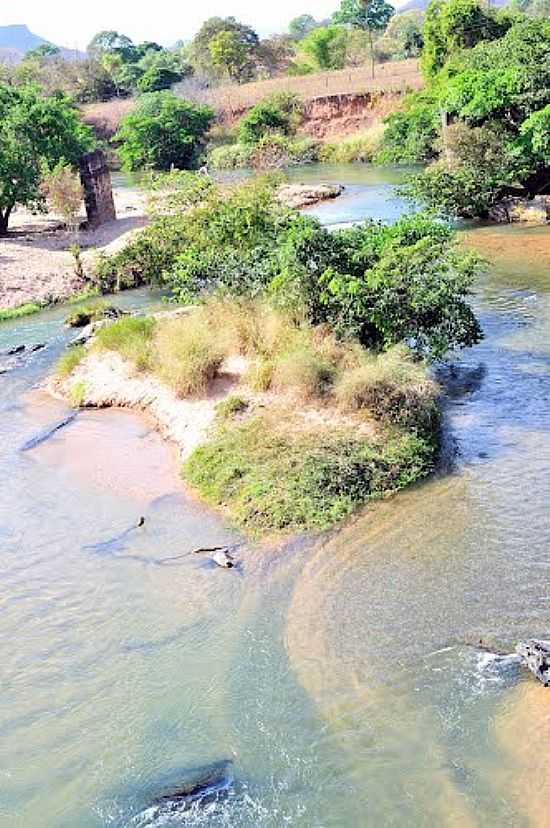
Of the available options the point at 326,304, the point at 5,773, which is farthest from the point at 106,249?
the point at 5,773

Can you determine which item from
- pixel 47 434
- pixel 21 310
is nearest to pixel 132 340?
pixel 47 434

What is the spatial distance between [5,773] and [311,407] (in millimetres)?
9088

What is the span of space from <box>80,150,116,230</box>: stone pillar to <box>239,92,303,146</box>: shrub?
24.2m

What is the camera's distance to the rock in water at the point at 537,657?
9.97 m

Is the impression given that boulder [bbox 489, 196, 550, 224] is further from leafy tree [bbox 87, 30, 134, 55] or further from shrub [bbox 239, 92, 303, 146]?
leafy tree [bbox 87, 30, 134, 55]

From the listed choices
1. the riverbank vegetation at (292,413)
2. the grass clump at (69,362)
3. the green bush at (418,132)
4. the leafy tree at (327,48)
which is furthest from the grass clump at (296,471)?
the leafy tree at (327,48)

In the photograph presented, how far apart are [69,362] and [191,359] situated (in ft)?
15.9

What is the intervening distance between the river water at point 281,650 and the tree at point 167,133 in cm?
4608

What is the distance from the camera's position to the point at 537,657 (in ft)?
33.1

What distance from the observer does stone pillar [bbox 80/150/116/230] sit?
126 ft

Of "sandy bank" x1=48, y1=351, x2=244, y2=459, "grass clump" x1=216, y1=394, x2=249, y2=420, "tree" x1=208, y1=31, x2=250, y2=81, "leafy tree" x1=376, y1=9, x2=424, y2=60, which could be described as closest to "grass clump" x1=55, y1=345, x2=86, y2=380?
"sandy bank" x1=48, y1=351, x2=244, y2=459

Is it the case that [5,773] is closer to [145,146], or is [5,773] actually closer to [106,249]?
[106,249]

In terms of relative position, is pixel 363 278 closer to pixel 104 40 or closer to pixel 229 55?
pixel 229 55

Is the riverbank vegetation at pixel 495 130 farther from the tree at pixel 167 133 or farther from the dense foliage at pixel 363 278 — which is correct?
the tree at pixel 167 133
